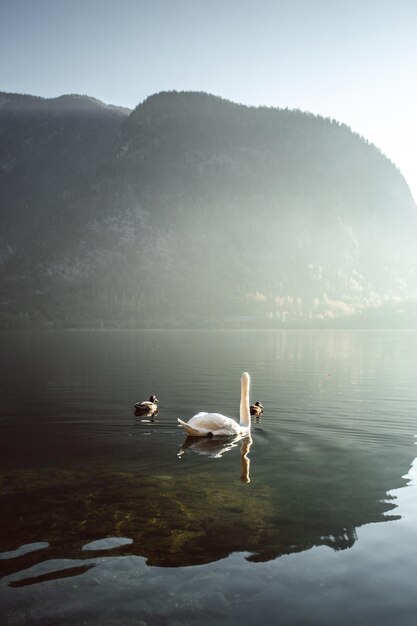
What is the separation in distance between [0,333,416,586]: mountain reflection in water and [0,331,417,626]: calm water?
0.06 meters

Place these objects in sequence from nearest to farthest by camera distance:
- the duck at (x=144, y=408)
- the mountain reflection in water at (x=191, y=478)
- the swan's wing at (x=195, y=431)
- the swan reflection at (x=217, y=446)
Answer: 1. the mountain reflection in water at (x=191, y=478)
2. the swan reflection at (x=217, y=446)
3. the swan's wing at (x=195, y=431)
4. the duck at (x=144, y=408)

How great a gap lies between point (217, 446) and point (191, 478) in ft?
16.3

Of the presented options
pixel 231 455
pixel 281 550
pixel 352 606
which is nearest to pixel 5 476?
pixel 231 455

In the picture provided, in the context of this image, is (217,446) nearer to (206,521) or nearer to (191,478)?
(191,478)

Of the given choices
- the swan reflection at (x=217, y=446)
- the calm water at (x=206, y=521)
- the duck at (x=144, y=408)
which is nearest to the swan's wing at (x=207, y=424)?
the swan reflection at (x=217, y=446)

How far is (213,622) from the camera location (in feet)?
28.2

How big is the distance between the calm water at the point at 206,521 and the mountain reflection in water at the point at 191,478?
6 centimetres

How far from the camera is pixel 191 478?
16719mm

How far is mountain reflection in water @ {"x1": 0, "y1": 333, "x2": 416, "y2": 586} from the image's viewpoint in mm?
11734

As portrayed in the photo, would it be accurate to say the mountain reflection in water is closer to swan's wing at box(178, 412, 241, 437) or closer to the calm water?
the calm water

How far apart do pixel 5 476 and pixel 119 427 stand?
9.29 meters

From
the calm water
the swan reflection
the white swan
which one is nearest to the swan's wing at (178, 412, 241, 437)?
the white swan

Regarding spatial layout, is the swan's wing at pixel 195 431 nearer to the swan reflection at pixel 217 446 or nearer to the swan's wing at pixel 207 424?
the swan's wing at pixel 207 424

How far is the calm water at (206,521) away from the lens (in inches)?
361
